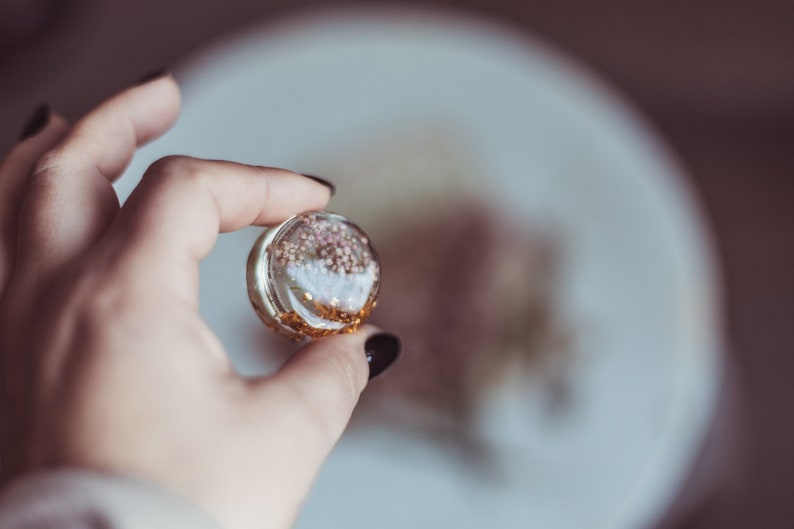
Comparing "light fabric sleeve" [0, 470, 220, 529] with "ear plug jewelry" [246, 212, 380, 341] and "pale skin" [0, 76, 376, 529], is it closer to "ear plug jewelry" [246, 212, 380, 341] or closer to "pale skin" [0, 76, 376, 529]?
"pale skin" [0, 76, 376, 529]

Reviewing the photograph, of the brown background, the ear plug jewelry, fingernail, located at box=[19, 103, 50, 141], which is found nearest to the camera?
the ear plug jewelry

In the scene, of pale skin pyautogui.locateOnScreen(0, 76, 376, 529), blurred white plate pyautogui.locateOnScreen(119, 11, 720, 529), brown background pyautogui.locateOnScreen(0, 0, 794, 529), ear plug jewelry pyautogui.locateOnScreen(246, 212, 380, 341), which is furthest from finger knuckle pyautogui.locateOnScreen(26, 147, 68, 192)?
brown background pyautogui.locateOnScreen(0, 0, 794, 529)

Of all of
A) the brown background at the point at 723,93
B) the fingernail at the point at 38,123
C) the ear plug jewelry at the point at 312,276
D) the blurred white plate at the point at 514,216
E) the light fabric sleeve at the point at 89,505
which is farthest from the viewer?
the brown background at the point at 723,93

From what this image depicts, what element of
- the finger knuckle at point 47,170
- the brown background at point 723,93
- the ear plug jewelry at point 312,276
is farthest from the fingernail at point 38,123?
the brown background at point 723,93

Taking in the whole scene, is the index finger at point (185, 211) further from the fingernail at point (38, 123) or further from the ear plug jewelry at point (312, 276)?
the fingernail at point (38, 123)

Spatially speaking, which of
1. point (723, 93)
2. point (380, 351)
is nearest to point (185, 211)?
point (380, 351)

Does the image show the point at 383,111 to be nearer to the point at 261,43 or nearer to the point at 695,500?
the point at 261,43
